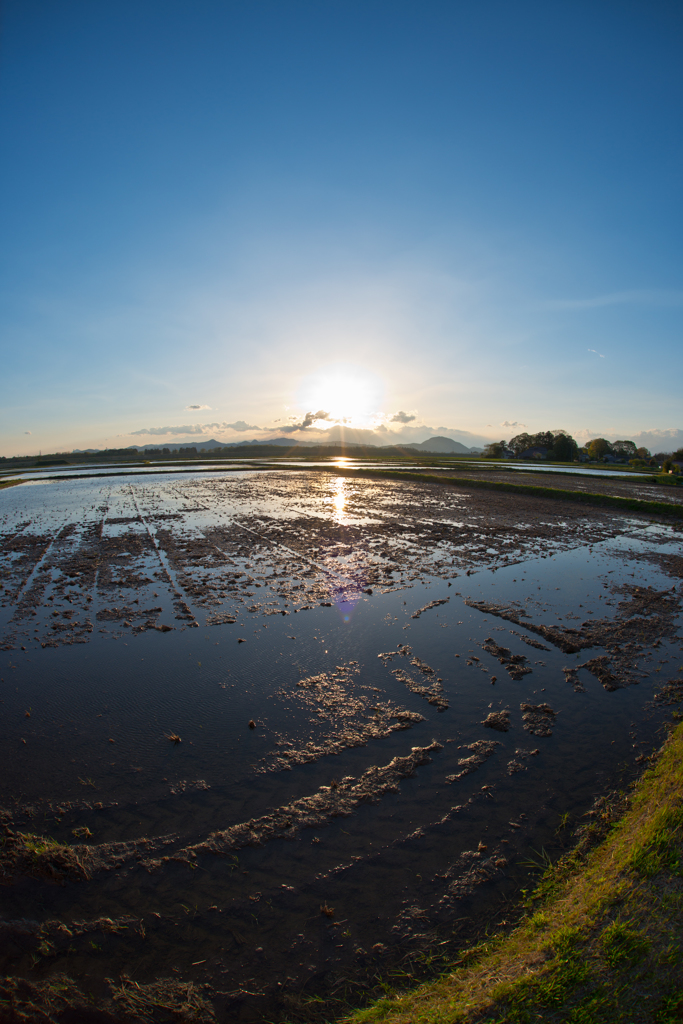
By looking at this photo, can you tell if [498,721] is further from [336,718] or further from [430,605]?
[430,605]

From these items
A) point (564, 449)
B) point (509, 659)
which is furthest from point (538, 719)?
point (564, 449)

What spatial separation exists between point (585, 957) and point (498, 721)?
10.6ft

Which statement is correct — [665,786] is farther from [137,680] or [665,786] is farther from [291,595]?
[291,595]

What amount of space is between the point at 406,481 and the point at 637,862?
39.6 meters

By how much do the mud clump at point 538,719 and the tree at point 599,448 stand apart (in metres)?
123

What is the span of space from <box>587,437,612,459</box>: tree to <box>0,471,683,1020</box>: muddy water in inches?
4489

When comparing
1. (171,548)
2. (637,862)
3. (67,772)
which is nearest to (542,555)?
(637,862)

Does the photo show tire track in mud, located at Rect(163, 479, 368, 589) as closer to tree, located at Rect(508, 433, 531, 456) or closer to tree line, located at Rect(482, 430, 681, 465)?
tree line, located at Rect(482, 430, 681, 465)

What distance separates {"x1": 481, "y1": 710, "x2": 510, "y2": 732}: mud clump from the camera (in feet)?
20.6

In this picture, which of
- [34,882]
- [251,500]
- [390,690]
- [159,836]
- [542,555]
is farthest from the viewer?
[251,500]

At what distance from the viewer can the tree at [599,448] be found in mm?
112600

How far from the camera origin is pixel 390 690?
7.21m

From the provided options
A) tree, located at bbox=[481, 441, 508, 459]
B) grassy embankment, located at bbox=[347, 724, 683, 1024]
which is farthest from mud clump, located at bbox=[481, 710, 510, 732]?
tree, located at bbox=[481, 441, 508, 459]

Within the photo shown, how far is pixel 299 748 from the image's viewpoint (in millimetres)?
5883
